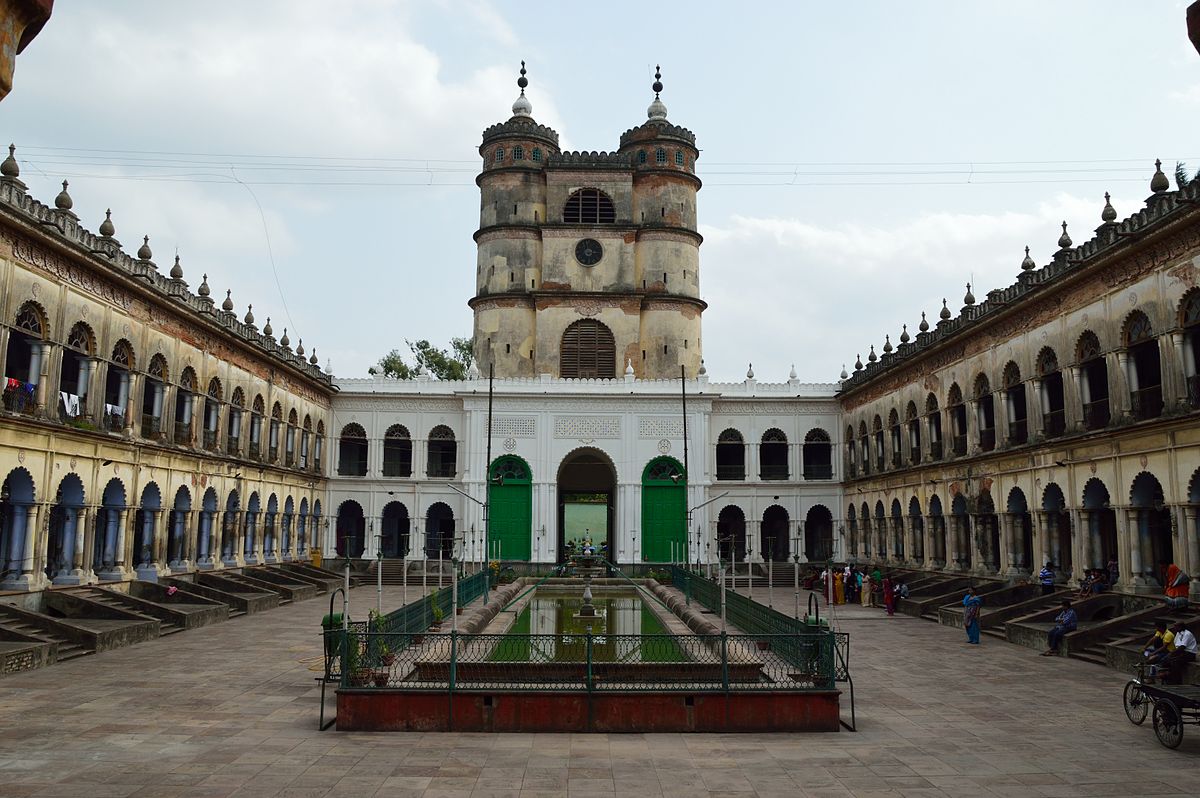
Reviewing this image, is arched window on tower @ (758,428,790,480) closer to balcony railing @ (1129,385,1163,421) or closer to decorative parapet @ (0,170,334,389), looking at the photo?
balcony railing @ (1129,385,1163,421)

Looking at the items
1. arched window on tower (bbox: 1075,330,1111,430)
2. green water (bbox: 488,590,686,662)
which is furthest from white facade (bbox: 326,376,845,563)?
arched window on tower (bbox: 1075,330,1111,430)

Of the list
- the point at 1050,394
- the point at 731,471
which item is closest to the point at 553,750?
the point at 1050,394

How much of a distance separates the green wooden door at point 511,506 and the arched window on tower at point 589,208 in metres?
13.0

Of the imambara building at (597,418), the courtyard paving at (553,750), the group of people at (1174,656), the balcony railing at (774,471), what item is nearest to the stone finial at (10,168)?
the imambara building at (597,418)

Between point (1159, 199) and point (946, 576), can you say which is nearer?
point (1159, 199)

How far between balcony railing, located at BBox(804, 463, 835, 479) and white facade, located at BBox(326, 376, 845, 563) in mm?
218

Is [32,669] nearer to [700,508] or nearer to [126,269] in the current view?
[126,269]

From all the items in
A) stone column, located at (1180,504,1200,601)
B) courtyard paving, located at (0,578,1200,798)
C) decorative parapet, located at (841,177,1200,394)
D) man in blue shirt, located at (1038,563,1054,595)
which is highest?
decorative parapet, located at (841,177,1200,394)

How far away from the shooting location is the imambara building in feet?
67.1

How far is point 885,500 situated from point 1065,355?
13.7 meters

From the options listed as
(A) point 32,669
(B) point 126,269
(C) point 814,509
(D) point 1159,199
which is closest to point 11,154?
(B) point 126,269

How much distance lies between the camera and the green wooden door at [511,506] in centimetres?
3922

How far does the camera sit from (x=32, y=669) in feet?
51.3

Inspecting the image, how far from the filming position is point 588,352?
145ft
